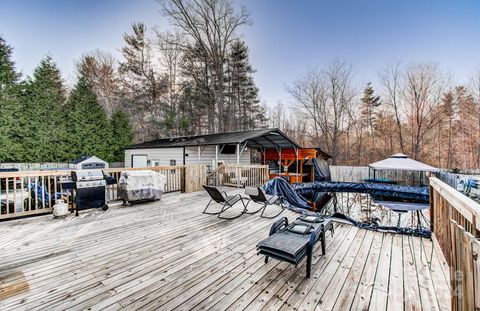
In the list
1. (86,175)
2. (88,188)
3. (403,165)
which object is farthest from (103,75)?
(403,165)

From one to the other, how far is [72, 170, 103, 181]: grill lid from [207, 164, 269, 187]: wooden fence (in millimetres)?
4808

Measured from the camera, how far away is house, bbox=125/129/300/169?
11469 mm

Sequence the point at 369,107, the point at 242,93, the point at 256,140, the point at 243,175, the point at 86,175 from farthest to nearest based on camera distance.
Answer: the point at 242,93
the point at 369,107
the point at 256,140
the point at 243,175
the point at 86,175

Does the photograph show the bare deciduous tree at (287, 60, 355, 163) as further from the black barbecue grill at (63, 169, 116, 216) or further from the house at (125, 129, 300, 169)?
the black barbecue grill at (63, 169, 116, 216)

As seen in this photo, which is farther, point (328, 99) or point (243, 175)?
point (328, 99)

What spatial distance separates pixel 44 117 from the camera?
46.0ft

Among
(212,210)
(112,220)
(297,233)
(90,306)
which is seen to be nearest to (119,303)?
(90,306)

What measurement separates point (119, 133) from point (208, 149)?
33.6ft

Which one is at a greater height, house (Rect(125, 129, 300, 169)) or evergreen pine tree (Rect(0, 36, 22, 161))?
evergreen pine tree (Rect(0, 36, 22, 161))

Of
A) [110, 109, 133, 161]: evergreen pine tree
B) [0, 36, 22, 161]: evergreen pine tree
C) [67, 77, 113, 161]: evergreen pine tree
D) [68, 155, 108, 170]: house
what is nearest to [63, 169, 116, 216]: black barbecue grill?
[68, 155, 108, 170]: house

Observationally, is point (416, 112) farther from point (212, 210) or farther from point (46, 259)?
point (46, 259)

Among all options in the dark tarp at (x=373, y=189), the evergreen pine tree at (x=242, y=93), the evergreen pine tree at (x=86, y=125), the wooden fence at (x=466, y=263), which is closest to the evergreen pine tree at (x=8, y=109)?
the evergreen pine tree at (x=86, y=125)

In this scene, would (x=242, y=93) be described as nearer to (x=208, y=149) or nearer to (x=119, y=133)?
(x=208, y=149)

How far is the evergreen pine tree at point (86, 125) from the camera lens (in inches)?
611
